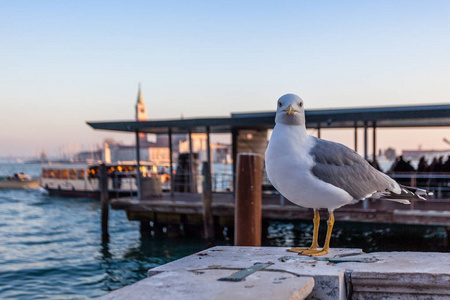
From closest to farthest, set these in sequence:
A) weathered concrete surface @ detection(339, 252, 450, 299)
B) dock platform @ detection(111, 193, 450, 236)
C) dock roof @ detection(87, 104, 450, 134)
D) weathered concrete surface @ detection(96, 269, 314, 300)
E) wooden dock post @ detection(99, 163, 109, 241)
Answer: weathered concrete surface @ detection(96, 269, 314, 300), weathered concrete surface @ detection(339, 252, 450, 299), dock platform @ detection(111, 193, 450, 236), dock roof @ detection(87, 104, 450, 134), wooden dock post @ detection(99, 163, 109, 241)

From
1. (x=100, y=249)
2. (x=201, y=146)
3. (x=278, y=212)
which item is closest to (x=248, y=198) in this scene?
(x=278, y=212)

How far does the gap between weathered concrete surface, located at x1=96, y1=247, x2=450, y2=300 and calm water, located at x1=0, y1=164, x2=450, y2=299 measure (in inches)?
365

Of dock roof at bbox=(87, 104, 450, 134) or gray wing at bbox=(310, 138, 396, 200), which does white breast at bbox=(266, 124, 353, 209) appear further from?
dock roof at bbox=(87, 104, 450, 134)

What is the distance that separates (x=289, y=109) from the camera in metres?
4.02

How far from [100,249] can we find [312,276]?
1581 cm

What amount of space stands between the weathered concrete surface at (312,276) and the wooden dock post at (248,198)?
3.14m

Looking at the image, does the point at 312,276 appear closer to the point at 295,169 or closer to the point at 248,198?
the point at 295,169

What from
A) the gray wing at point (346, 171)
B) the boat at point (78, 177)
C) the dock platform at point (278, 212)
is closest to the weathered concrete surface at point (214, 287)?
the gray wing at point (346, 171)

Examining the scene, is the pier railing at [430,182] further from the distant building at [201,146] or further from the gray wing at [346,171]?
the distant building at [201,146]

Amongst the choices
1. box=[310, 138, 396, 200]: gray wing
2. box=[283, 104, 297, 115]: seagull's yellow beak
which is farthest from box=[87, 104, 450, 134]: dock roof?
box=[283, 104, 297, 115]: seagull's yellow beak

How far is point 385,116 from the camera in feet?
47.2

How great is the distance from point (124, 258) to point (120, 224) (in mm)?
9276

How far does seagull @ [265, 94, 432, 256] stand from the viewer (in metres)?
4.00

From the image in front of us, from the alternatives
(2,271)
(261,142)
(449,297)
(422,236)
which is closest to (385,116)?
(422,236)
